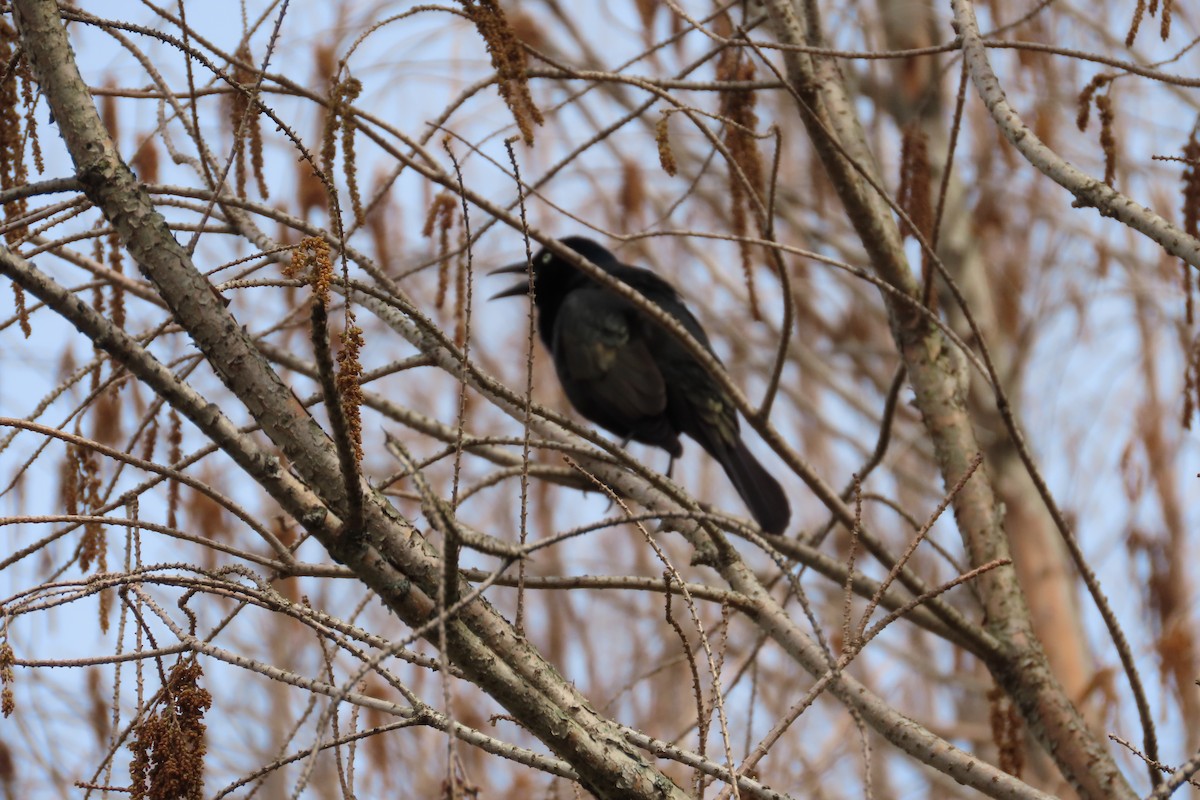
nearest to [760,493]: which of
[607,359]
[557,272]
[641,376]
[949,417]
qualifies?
[641,376]

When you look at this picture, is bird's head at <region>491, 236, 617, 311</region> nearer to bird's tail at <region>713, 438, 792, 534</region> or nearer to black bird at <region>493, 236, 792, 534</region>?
black bird at <region>493, 236, 792, 534</region>

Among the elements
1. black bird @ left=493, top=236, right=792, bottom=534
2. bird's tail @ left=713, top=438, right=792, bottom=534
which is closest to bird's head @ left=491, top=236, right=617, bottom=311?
black bird @ left=493, top=236, right=792, bottom=534

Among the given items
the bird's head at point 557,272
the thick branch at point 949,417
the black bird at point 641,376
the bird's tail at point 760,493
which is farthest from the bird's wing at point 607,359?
the thick branch at point 949,417

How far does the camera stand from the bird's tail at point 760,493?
5363mm

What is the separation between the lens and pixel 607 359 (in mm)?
6094

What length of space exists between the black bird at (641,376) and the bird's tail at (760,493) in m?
0.01

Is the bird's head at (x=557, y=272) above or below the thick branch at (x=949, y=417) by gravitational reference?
above

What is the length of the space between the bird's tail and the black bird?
0.01m

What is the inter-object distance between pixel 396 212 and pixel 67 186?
565 cm

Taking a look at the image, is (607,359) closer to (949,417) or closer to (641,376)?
(641,376)

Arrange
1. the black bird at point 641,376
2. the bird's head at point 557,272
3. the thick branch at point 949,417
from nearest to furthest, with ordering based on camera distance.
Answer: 1. the thick branch at point 949,417
2. the black bird at point 641,376
3. the bird's head at point 557,272

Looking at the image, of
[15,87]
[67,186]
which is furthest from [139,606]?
[15,87]

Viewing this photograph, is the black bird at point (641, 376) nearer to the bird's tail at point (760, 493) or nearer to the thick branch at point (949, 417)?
the bird's tail at point (760, 493)

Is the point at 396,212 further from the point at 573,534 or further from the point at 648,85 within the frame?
the point at 573,534
